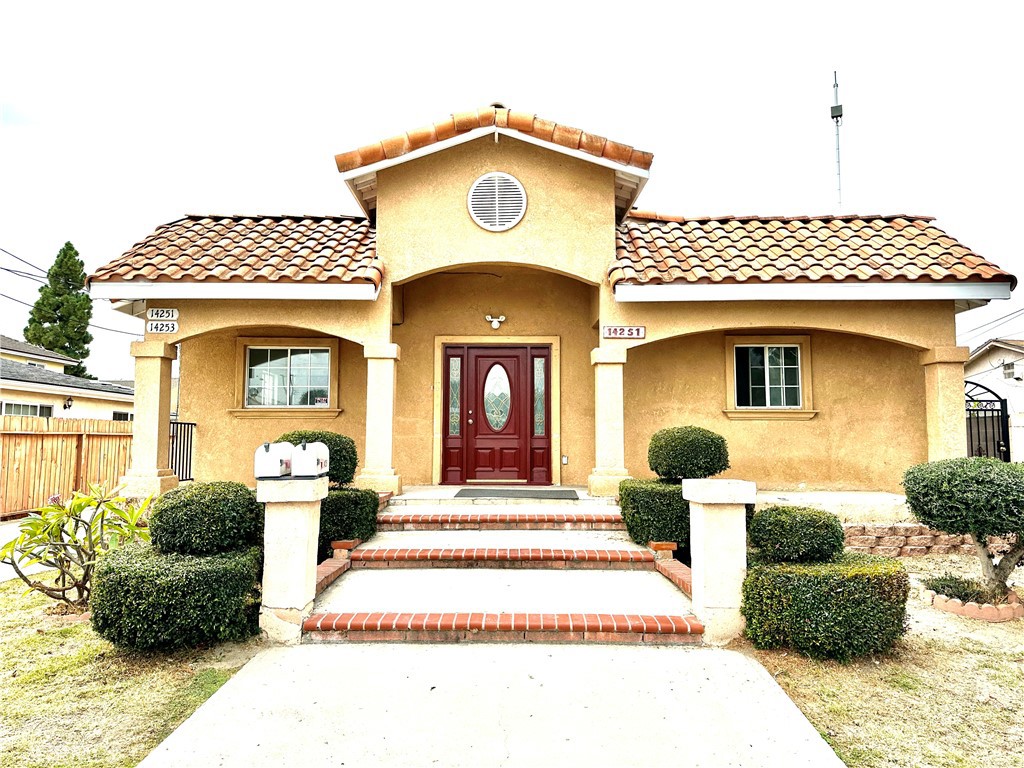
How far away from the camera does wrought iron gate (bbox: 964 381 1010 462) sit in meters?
10.1

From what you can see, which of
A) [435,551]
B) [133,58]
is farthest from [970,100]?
[133,58]

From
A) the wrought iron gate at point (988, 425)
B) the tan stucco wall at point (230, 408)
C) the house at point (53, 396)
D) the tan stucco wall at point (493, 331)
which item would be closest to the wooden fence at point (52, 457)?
the tan stucco wall at point (230, 408)

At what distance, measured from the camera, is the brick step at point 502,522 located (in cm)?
724

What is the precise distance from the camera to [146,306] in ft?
28.5

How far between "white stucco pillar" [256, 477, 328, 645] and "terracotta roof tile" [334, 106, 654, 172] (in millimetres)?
5644

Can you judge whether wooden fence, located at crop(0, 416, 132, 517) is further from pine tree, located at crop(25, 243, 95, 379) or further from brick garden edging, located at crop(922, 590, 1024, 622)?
pine tree, located at crop(25, 243, 95, 379)

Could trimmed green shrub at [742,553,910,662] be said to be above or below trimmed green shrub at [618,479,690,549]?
below

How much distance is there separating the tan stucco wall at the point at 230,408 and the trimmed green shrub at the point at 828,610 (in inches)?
272

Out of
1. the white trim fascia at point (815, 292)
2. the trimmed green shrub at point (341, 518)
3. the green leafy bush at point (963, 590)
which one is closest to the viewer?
the green leafy bush at point (963, 590)

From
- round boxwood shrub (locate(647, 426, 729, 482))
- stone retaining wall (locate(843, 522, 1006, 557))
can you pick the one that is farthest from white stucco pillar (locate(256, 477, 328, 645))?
stone retaining wall (locate(843, 522, 1006, 557))

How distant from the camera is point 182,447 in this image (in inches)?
386

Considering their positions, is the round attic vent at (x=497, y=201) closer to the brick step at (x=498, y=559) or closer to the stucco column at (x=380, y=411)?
the stucco column at (x=380, y=411)

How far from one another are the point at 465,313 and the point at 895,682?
25.2 feet

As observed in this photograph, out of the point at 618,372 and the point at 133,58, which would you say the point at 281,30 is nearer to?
the point at 133,58
